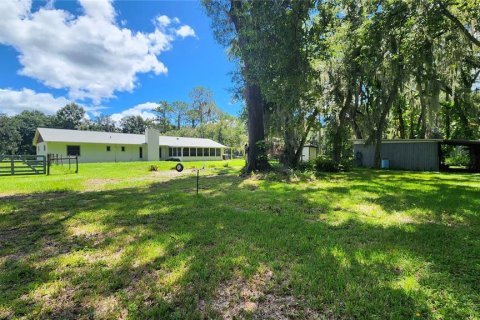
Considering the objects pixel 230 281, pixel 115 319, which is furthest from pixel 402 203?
pixel 115 319

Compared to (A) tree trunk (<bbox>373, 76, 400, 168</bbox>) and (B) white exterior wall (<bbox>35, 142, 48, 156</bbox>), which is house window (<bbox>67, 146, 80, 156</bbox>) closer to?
(B) white exterior wall (<bbox>35, 142, 48, 156</bbox>)

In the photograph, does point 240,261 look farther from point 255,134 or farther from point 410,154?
point 410,154

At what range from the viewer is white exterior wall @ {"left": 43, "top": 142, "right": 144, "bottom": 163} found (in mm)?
22862

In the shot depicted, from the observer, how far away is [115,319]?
6.68ft

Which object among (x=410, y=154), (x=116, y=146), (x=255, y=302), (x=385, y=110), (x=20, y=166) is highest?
(x=385, y=110)

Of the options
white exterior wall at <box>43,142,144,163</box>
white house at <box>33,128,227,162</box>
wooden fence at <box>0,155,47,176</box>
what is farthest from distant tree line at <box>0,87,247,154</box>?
wooden fence at <box>0,155,47,176</box>

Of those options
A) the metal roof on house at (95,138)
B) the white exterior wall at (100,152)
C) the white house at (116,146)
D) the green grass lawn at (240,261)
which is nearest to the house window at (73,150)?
the white house at (116,146)

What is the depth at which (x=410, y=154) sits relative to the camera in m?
16.2

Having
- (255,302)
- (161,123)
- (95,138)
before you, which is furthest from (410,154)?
(161,123)

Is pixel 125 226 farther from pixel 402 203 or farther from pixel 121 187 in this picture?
pixel 402 203

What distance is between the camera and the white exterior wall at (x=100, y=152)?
22.9 metres

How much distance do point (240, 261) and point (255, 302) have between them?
28.2 inches

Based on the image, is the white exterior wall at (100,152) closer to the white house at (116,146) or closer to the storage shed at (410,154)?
the white house at (116,146)

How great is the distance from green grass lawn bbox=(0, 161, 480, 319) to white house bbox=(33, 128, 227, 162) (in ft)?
68.6
